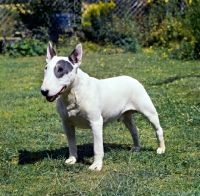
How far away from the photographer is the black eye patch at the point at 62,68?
4.79 metres

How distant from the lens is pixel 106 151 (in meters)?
5.82

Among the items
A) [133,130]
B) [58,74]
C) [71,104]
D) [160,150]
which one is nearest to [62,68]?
[58,74]

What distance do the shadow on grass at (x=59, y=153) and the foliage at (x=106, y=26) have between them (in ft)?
39.5

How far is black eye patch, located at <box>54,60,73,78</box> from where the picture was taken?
479 cm

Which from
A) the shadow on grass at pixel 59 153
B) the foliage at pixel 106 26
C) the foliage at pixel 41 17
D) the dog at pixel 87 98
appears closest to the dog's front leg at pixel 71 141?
the dog at pixel 87 98

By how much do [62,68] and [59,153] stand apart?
1305mm

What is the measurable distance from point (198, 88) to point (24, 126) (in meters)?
3.78

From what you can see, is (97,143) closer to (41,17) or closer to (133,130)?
(133,130)

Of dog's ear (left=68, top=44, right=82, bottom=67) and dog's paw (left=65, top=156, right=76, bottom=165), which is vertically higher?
dog's ear (left=68, top=44, right=82, bottom=67)

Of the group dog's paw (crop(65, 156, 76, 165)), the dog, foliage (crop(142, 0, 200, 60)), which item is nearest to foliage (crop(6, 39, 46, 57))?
foliage (crop(142, 0, 200, 60))

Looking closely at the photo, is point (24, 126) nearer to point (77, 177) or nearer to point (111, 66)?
point (77, 177)

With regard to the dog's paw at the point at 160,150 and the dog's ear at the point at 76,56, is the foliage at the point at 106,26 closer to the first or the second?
the dog's paw at the point at 160,150

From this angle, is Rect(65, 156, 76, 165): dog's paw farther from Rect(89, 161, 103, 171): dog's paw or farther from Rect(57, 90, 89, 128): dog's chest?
Rect(57, 90, 89, 128): dog's chest

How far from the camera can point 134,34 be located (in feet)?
59.1
